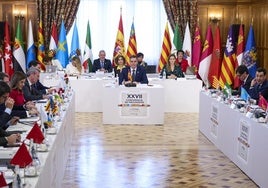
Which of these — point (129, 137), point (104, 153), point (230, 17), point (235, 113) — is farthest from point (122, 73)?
point (230, 17)

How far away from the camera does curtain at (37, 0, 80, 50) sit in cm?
1416

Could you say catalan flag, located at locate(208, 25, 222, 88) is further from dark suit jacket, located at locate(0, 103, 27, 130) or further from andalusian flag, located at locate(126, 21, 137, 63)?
dark suit jacket, located at locate(0, 103, 27, 130)

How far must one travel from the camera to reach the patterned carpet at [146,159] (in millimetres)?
6684

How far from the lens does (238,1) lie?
14.4m

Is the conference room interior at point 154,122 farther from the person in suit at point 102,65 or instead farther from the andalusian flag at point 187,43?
the person in suit at point 102,65

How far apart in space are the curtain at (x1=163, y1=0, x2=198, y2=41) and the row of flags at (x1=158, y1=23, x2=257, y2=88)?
299 mm

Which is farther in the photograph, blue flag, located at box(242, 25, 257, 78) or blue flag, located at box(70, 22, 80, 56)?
blue flag, located at box(70, 22, 80, 56)

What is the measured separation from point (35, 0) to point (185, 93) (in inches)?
205

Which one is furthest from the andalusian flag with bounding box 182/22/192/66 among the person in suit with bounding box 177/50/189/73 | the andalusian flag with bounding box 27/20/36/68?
the andalusian flag with bounding box 27/20/36/68

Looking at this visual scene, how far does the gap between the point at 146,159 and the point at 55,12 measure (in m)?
7.66

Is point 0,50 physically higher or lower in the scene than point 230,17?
lower

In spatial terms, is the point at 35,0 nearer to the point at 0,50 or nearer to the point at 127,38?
the point at 0,50

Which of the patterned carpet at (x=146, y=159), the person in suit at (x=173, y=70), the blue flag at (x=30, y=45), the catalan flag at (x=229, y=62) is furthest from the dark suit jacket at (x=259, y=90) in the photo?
the blue flag at (x=30, y=45)

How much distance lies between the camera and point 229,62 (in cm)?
1376
